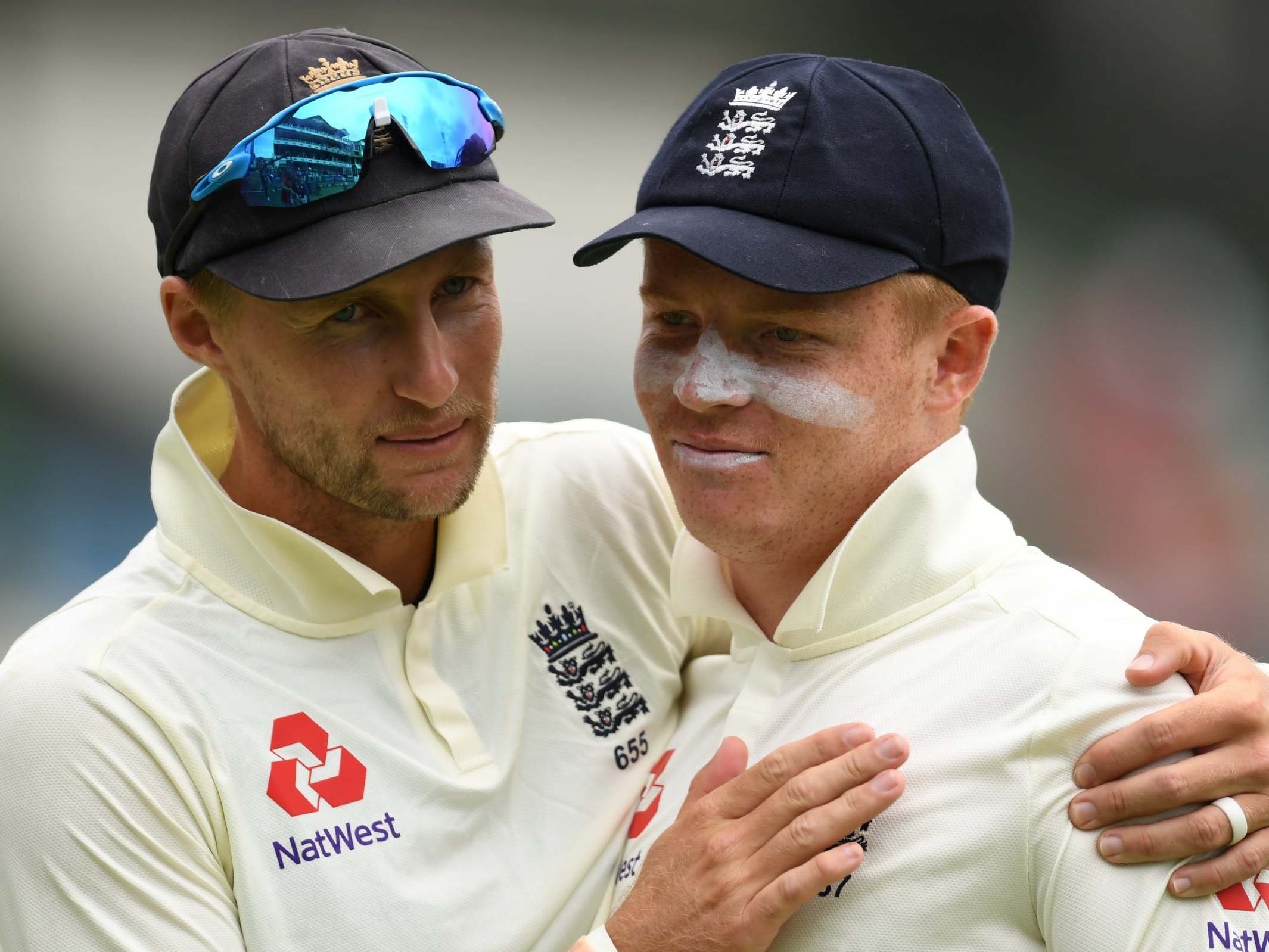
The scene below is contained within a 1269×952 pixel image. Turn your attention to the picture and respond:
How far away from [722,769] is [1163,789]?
0.58m

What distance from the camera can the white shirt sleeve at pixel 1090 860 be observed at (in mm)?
1499

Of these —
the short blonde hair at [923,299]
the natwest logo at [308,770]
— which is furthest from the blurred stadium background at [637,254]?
the short blonde hair at [923,299]

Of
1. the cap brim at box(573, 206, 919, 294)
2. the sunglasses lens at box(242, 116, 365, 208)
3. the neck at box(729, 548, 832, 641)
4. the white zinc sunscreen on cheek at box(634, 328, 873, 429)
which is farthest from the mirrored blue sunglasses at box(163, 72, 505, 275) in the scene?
the neck at box(729, 548, 832, 641)

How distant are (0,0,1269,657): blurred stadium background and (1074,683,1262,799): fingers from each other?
3.89 m

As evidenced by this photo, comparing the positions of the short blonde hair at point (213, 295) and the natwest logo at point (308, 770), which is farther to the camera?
the short blonde hair at point (213, 295)

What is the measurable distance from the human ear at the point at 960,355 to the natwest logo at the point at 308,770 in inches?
40.1

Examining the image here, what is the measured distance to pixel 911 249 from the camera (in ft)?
5.75

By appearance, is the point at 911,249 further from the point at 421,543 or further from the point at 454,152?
the point at 421,543

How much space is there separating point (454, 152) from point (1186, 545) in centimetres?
493

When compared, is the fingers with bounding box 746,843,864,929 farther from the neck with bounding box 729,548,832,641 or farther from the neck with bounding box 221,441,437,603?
the neck with bounding box 221,441,437,603

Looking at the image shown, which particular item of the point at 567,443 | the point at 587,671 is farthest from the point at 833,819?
the point at 567,443

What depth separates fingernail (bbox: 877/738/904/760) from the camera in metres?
1.61

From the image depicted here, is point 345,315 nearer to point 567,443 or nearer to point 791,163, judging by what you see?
point 567,443

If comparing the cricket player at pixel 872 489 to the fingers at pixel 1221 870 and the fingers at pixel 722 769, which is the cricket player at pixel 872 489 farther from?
the fingers at pixel 1221 870
